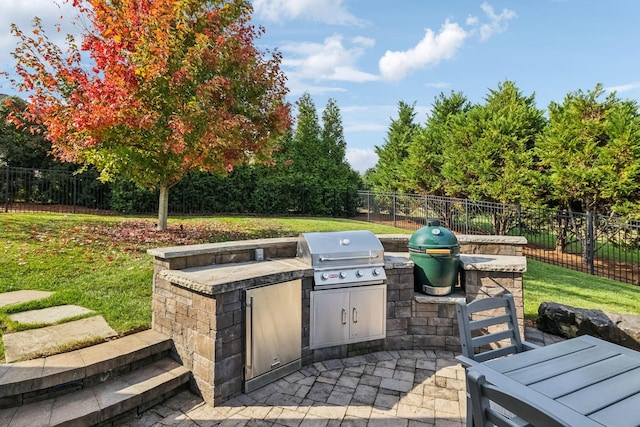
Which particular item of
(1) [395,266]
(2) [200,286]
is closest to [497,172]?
(1) [395,266]

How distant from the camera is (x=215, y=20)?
265 inches

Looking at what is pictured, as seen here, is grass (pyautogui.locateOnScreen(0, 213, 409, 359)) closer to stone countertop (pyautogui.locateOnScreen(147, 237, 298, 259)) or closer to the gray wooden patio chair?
stone countertop (pyautogui.locateOnScreen(147, 237, 298, 259))

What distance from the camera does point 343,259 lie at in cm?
366

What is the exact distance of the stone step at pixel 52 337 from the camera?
2879 mm

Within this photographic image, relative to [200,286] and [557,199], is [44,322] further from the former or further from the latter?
[557,199]

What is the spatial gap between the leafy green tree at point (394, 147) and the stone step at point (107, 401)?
611 inches

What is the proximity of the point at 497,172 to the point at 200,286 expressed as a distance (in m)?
11.0

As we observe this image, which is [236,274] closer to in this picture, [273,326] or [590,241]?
[273,326]

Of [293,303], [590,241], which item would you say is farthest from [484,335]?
[590,241]

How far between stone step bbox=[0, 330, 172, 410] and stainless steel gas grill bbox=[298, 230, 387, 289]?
161cm

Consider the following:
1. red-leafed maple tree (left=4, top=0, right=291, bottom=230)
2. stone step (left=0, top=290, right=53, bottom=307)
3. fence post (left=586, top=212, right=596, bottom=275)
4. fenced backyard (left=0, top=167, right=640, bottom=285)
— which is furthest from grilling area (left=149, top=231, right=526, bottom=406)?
fenced backyard (left=0, top=167, right=640, bottom=285)

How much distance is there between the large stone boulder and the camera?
3.89 metres

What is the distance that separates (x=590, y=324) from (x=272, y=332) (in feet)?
12.4

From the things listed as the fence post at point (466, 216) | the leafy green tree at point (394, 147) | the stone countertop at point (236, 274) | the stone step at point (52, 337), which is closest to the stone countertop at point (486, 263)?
the stone countertop at point (236, 274)
